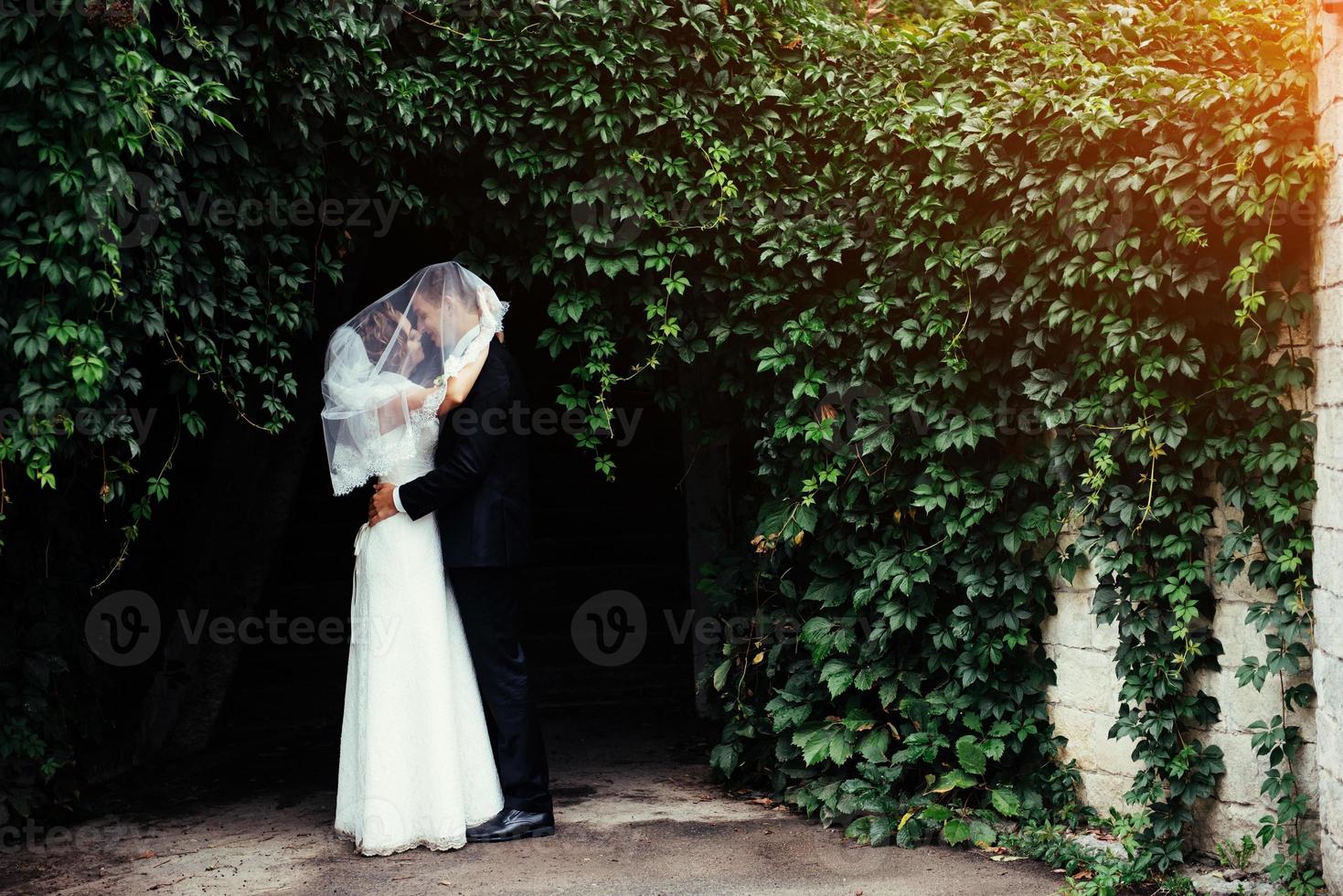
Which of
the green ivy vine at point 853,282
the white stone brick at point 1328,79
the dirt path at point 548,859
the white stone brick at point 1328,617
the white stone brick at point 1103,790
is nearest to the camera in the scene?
the white stone brick at point 1328,79

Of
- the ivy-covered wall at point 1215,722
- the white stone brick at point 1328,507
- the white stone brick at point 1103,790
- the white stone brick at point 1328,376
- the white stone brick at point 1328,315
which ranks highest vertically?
the white stone brick at point 1328,315

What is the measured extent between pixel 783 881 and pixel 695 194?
2774mm

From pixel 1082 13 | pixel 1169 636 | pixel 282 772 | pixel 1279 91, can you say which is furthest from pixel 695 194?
pixel 282 772

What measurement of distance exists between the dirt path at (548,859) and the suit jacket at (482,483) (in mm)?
1177

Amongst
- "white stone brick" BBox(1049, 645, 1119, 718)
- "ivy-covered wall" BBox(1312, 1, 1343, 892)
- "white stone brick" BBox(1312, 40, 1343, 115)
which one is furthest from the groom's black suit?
"white stone brick" BBox(1312, 40, 1343, 115)

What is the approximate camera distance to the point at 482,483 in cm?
459

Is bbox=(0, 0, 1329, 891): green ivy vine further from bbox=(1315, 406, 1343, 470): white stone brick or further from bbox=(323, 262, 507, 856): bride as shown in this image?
bbox=(323, 262, 507, 856): bride

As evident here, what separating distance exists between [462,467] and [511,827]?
4.82 feet

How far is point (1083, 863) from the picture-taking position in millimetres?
4188

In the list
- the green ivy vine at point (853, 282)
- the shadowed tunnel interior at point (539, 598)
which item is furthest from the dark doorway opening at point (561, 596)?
the green ivy vine at point (853, 282)

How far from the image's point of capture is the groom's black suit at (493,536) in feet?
14.8

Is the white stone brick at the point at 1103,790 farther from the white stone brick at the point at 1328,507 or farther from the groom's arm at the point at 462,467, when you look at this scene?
the groom's arm at the point at 462,467

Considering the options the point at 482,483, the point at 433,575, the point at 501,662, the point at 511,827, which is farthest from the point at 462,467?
the point at 511,827

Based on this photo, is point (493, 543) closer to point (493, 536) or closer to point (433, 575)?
point (493, 536)
